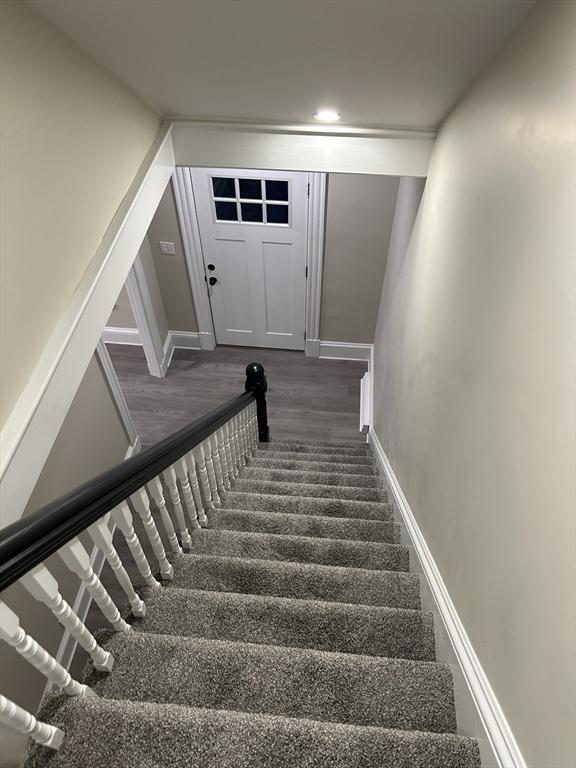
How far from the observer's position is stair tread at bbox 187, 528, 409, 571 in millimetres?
1684

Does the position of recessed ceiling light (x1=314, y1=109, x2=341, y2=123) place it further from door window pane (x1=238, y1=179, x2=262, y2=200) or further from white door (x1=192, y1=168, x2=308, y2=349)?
door window pane (x1=238, y1=179, x2=262, y2=200)

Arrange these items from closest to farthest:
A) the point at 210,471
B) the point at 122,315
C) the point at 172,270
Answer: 1. the point at 210,471
2. the point at 172,270
3. the point at 122,315

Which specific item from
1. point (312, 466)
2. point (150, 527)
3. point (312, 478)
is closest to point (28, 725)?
point (150, 527)

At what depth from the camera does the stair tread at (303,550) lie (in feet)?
5.52

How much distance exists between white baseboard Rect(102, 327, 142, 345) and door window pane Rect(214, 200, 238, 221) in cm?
153

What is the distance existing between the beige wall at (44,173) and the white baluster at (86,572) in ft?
1.58

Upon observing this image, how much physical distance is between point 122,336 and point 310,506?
10.7 feet

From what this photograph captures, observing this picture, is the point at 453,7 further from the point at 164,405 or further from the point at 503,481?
the point at 164,405

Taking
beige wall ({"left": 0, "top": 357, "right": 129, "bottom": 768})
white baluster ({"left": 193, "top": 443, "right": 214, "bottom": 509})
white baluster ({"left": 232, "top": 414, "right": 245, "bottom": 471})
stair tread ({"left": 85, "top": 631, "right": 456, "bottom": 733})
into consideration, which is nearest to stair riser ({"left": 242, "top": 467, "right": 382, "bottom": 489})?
white baluster ({"left": 232, "top": 414, "right": 245, "bottom": 471})

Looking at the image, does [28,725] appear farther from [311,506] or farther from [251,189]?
[251,189]

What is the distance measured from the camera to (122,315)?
4.46 metres

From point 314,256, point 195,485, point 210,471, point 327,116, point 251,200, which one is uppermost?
point 327,116

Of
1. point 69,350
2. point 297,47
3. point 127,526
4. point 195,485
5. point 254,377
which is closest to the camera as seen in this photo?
point 127,526

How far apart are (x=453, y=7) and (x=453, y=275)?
0.74 meters
